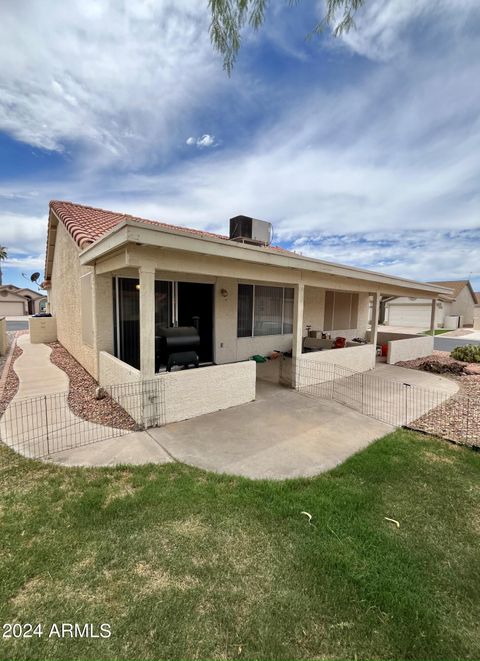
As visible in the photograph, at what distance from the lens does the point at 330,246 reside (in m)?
33.9

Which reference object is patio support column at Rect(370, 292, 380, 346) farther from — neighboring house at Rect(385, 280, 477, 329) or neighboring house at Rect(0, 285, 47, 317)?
neighboring house at Rect(0, 285, 47, 317)

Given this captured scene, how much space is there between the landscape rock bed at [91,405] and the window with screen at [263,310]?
4343 mm

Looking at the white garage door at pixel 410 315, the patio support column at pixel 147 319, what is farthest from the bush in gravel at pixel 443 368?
the white garage door at pixel 410 315

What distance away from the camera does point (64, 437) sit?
4547mm

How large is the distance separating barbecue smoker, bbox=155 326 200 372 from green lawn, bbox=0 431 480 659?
110 inches

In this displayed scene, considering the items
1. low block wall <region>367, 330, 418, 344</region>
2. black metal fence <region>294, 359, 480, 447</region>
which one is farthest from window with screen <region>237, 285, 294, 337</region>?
low block wall <region>367, 330, 418, 344</region>

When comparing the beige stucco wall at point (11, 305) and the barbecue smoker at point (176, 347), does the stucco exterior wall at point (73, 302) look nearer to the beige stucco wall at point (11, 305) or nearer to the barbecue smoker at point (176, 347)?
the barbecue smoker at point (176, 347)

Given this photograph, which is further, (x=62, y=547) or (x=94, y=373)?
(x=94, y=373)

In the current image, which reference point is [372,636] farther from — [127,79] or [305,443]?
[127,79]

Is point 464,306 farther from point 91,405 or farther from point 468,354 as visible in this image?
point 91,405

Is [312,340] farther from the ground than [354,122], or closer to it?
closer to it

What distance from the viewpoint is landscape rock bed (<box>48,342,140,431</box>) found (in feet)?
17.0

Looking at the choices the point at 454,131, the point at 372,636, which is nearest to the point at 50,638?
the point at 372,636

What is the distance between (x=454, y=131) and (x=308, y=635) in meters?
11.6
